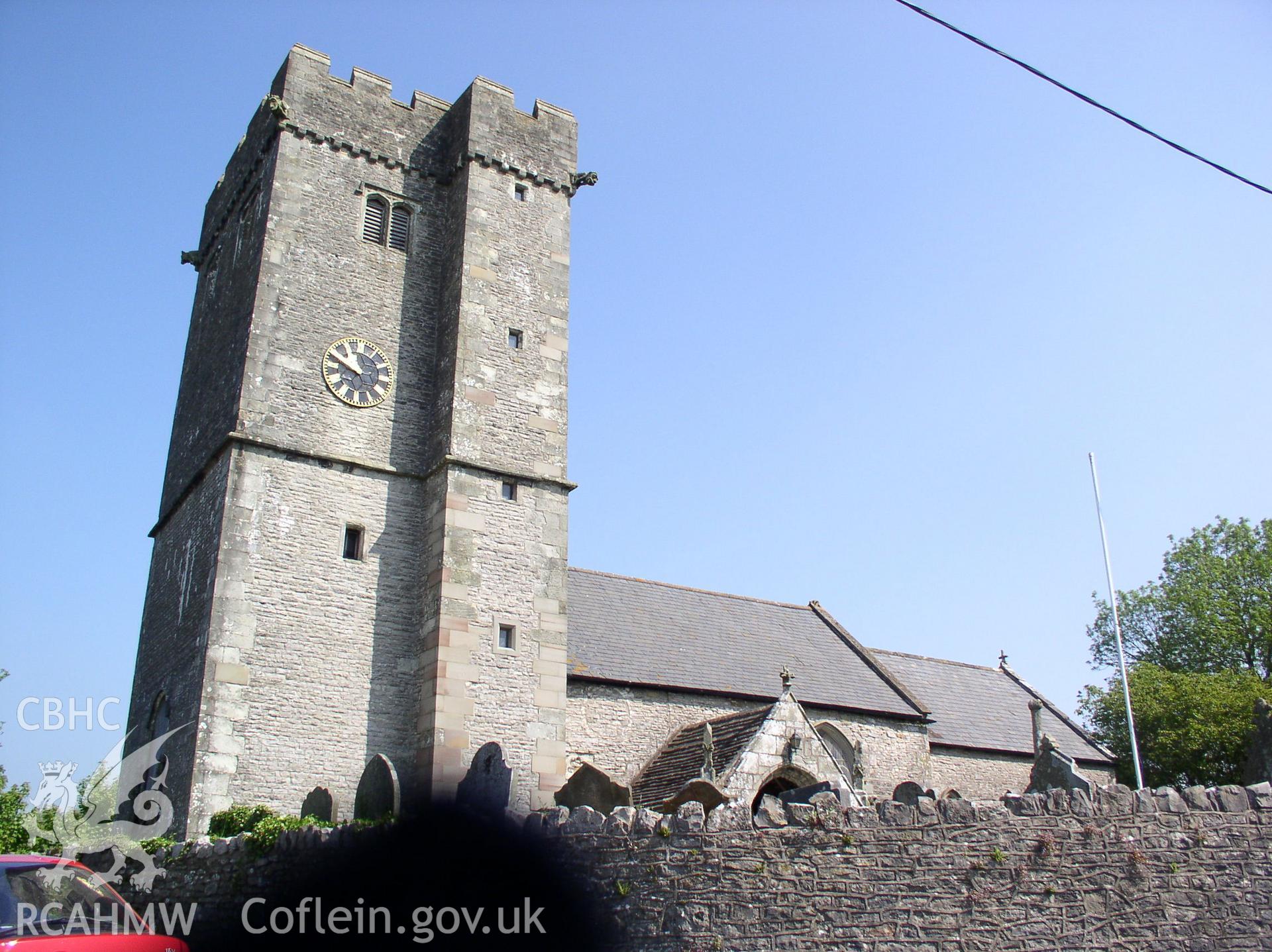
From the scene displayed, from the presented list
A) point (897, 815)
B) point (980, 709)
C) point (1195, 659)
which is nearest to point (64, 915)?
point (897, 815)

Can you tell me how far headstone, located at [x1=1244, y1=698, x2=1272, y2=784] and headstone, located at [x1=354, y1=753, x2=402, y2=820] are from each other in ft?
33.9

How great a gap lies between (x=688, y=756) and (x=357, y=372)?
9.32m

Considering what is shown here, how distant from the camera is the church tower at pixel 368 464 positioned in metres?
16.9

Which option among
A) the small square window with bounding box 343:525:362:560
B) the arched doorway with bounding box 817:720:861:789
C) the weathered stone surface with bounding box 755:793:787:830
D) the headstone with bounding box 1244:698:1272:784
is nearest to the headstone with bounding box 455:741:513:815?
the weathered stone surface with bounding box 755:793:787:830

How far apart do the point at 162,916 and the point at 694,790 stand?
7142 millimetres

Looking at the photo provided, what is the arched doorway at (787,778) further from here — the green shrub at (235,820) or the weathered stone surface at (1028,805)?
the green shrub at (235,820)

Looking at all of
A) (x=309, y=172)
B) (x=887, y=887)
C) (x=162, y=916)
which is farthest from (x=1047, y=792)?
(x=309, y=172)

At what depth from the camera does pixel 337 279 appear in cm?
2012

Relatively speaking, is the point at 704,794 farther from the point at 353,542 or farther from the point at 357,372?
the point at 357,372

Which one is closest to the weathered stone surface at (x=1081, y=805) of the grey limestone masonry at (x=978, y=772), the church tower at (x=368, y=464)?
the church tower at (x=368, y=464)

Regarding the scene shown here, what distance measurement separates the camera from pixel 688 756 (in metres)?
20.0

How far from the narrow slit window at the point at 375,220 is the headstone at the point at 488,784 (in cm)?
1214

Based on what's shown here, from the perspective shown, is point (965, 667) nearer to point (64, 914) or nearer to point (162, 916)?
point (162, 916)

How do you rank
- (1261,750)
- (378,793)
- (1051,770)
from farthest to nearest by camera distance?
1. (1051,770)
2. (1261,750)
3. (378,793)
